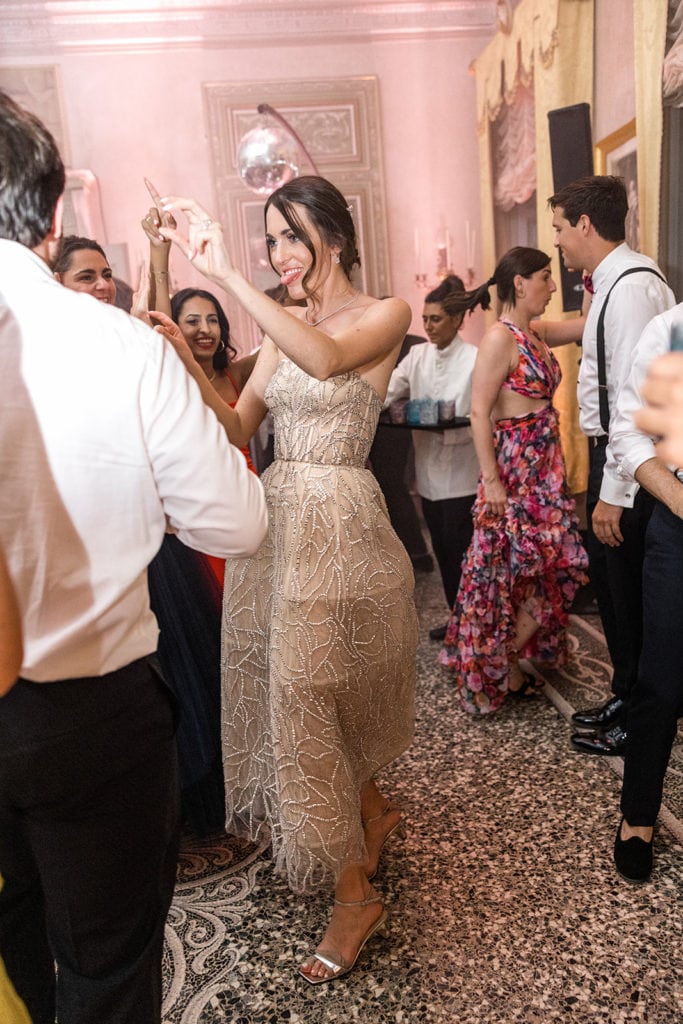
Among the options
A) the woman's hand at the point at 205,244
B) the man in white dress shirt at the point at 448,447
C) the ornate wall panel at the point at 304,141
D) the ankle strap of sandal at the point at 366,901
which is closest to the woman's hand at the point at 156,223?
the woman's hand at the point at 205,244

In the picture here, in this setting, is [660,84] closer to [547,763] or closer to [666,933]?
[547,763]

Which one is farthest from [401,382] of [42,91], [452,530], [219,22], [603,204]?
[42,91]

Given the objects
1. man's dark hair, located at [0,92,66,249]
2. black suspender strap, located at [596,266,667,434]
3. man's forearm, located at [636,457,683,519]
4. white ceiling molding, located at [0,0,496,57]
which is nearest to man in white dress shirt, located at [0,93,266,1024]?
man's dark hair, located at [0,92,66,249]

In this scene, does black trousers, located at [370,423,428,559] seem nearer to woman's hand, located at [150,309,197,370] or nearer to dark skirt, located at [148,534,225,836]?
dark skirt, located at [148,534,225,836]

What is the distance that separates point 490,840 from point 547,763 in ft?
1.50

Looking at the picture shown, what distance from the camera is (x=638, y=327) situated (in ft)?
7.55

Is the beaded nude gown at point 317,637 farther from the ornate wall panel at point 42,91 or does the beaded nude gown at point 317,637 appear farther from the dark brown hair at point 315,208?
the ornate wall panel at point 42,91

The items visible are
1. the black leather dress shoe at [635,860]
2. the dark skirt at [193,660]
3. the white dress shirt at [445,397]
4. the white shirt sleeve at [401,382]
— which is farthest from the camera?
the white shirt sleeve at [401,382]

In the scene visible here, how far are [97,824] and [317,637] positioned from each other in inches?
27.3

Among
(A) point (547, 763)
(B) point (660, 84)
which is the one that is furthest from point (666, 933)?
(B) point (660, 84)

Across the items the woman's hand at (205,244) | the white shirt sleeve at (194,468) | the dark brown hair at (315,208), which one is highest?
the dark brown hair at (315,208)

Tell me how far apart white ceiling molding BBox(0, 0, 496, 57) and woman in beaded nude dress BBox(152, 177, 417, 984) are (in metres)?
5.44

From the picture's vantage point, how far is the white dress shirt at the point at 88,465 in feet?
2.86

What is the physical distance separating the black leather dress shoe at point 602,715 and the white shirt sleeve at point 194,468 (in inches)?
75.5
